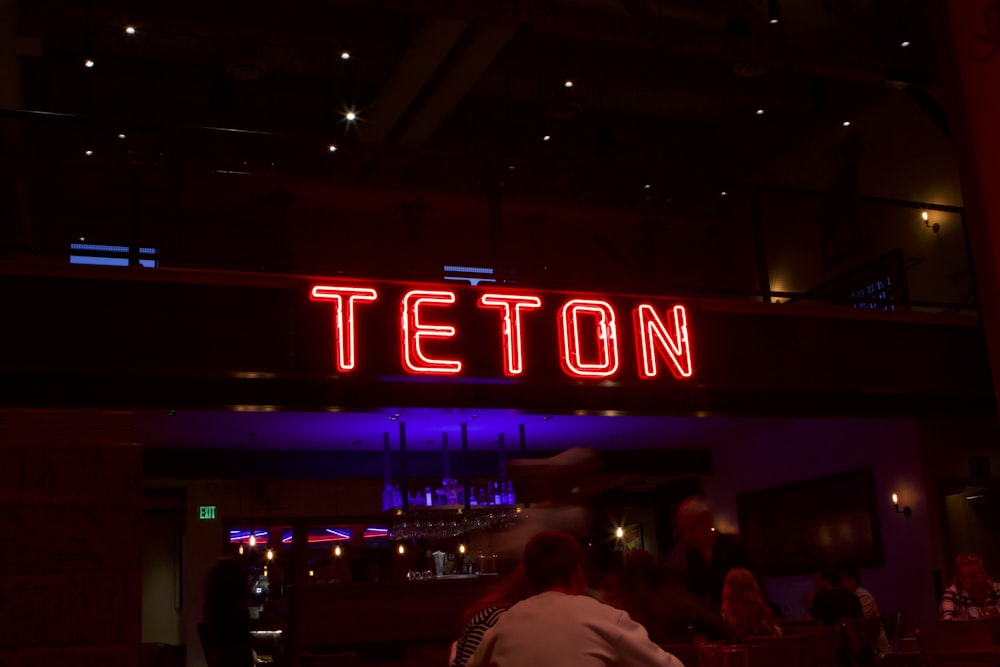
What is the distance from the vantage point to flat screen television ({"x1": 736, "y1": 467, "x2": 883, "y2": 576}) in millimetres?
11305

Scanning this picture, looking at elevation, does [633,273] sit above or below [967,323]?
above

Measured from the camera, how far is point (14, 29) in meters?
→ 9.16

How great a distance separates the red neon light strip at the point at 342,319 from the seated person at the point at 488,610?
4.42 m

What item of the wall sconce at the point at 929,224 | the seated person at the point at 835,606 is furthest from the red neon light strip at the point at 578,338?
the wall sconce at the point at 929,224

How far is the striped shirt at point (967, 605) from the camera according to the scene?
6.91 meters

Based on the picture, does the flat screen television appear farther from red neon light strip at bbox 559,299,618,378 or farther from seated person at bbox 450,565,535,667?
seated person at bbox 450,565,535,667

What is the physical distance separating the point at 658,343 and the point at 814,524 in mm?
4618

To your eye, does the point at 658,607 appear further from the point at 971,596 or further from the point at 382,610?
the point at 382,610

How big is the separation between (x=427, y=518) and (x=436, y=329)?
3.97m

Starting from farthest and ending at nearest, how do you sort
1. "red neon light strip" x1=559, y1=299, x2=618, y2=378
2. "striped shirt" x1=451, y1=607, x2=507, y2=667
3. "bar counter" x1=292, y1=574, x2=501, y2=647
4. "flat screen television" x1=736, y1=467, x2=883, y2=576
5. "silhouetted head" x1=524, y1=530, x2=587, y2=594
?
"flat screen television" x1=736, y1=467, x2=883, y2=576
"bar counter" x1=292, y1=574, x2=501, y2=647
"red neon light strip" x1=559, y1=299, x2=618, y2=378
"striped shirt" x1=451, y1=607, x2=507, y2=667
"silhouetted head" x1=524, y1=530, x2=587, y2=594

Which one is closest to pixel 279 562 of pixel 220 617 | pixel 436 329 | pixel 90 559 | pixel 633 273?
pixel 633 273

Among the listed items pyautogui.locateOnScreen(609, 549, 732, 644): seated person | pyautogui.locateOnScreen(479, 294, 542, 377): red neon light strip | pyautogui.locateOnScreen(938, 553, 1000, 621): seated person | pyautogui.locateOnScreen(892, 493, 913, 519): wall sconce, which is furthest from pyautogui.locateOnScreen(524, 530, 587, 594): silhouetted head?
pyautogui.locateOnScreen(892, 493, 913, 519): wall sconce

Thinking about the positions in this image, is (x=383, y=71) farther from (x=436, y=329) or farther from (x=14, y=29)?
(x=436, y=329)

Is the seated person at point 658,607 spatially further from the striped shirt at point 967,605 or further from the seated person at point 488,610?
the striped shirt at point 967,605
